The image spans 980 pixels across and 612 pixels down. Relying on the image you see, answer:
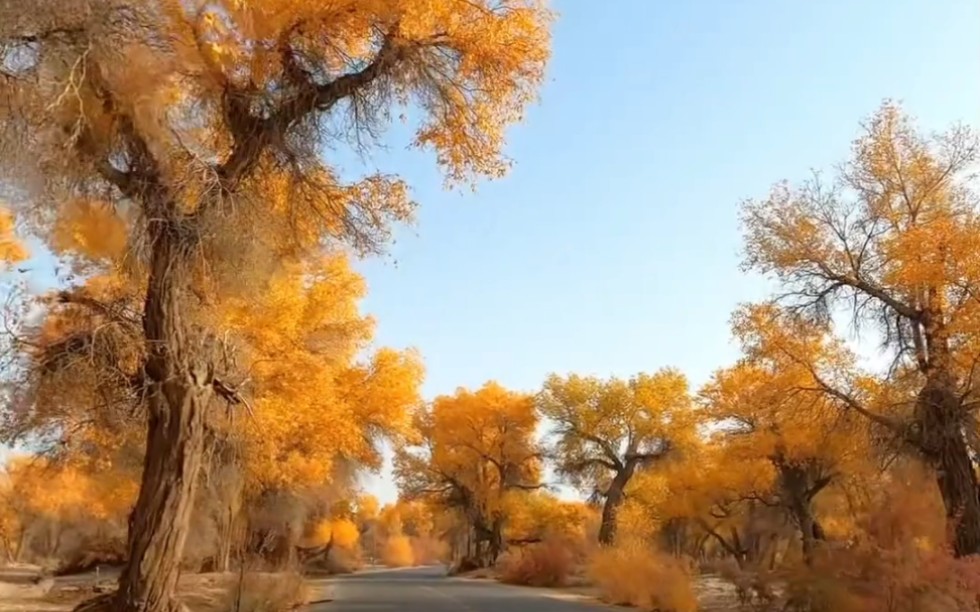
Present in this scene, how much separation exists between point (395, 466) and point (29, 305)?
169 feet

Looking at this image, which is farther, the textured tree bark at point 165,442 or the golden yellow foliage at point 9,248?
the golden yellow foliage at point 9,248

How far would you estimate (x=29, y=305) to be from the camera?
11.6m

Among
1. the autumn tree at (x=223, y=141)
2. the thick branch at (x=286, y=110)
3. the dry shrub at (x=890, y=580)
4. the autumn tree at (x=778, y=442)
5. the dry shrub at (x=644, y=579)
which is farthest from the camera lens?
the autumn tree at (x=778, y=442)

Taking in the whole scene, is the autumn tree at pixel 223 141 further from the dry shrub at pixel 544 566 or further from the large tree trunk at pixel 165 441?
the dry shrub at pixel 544 566

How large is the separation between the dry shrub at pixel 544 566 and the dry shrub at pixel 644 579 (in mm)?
11785

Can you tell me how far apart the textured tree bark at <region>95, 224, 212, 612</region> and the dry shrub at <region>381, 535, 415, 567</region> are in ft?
362

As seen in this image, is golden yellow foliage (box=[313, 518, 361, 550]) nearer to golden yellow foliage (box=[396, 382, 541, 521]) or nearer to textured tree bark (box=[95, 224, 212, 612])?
golden yellow foliage (box=[396, 382, 541, 521])

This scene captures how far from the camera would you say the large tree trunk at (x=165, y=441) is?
10305 millimetres

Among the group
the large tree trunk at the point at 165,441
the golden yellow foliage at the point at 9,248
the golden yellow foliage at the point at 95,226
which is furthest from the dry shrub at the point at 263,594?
the golden yellow foliage at the point at 95,226

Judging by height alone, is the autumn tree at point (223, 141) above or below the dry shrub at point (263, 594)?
above

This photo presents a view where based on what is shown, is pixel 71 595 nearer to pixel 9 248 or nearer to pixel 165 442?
pixel 9 248

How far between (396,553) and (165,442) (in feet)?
375

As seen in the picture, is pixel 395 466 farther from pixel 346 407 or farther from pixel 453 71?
→ pixel 453 71

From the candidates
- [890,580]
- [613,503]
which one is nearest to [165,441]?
[890,580]
